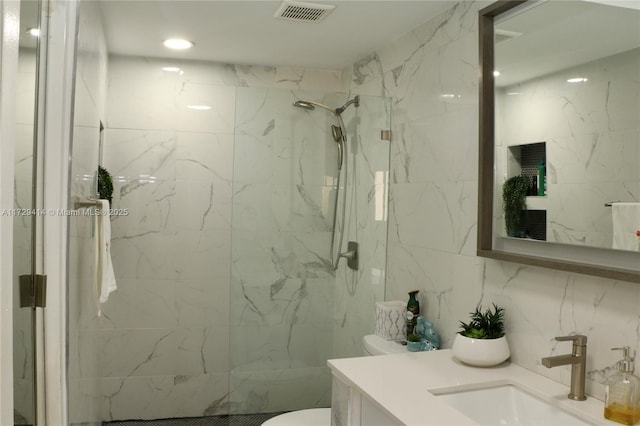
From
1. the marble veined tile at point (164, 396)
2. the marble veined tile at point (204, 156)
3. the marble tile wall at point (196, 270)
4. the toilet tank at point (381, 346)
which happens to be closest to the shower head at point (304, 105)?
the marble tile wall at point (196, 270)

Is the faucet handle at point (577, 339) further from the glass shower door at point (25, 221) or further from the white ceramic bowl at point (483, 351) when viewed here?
the glass shower door at point (25, 221)

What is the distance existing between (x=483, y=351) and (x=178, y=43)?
239 centimetres

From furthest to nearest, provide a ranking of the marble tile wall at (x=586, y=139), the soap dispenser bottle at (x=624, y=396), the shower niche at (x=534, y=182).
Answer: the shower niche at (x=534, y=182), the marble tile wall at (x=586, y=139), the soap dispenser bottle at (x=624, y=396)

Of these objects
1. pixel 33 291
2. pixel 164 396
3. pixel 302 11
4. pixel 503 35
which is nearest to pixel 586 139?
pixel 503 35

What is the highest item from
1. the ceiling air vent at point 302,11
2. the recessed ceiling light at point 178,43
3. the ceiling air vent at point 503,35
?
the recessed ceiling light at point 178,43

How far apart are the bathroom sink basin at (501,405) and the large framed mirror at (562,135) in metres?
0.42

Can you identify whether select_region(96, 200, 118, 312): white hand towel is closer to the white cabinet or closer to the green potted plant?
the white cabinet

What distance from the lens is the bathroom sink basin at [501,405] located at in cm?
164

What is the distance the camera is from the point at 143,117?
11.3 ft

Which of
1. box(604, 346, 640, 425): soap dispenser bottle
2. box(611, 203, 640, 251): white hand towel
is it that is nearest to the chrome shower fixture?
box(611, 203, 640, 251): white hand towel

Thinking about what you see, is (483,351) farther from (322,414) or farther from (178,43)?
(178,43)

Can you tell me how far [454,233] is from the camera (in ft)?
7.64

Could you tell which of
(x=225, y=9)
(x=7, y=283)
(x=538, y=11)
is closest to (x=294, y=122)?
(x=225, y=9)

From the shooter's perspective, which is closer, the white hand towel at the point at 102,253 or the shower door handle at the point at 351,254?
the white hand towel at the point at 102,253
